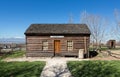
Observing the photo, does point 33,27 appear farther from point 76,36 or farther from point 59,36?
point 76,36

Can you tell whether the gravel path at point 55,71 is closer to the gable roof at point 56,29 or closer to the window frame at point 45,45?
the window frame at point 45,45

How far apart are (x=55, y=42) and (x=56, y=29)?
2024 millimetres

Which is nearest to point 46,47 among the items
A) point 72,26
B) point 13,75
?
point 72,26

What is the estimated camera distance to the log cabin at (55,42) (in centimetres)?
2644

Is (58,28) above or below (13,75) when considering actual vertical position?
above

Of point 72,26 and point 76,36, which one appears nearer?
point 76,36

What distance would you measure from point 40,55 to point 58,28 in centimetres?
462

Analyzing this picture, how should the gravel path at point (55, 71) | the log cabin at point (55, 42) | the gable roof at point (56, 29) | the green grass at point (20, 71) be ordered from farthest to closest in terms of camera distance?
the gable roof at point (56, 29)
the log cabin at point (55, 42)
the green grass at point (20, 71)
the gravel path at point (55, 71)

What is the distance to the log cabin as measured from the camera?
86.7 ft

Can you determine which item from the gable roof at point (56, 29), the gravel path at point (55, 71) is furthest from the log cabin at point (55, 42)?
the gravel path at point (55, 71)

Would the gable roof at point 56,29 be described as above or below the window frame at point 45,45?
above

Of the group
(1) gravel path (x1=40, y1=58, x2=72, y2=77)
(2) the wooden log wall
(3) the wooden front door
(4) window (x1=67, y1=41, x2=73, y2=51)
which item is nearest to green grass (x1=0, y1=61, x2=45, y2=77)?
(1) gravel path (x1=40, y1=58, x2=72, y2=77)

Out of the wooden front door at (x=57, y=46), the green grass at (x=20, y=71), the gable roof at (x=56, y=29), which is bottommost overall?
the green grass at (x=20, y=71)

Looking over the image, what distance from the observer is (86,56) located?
86.5ft
